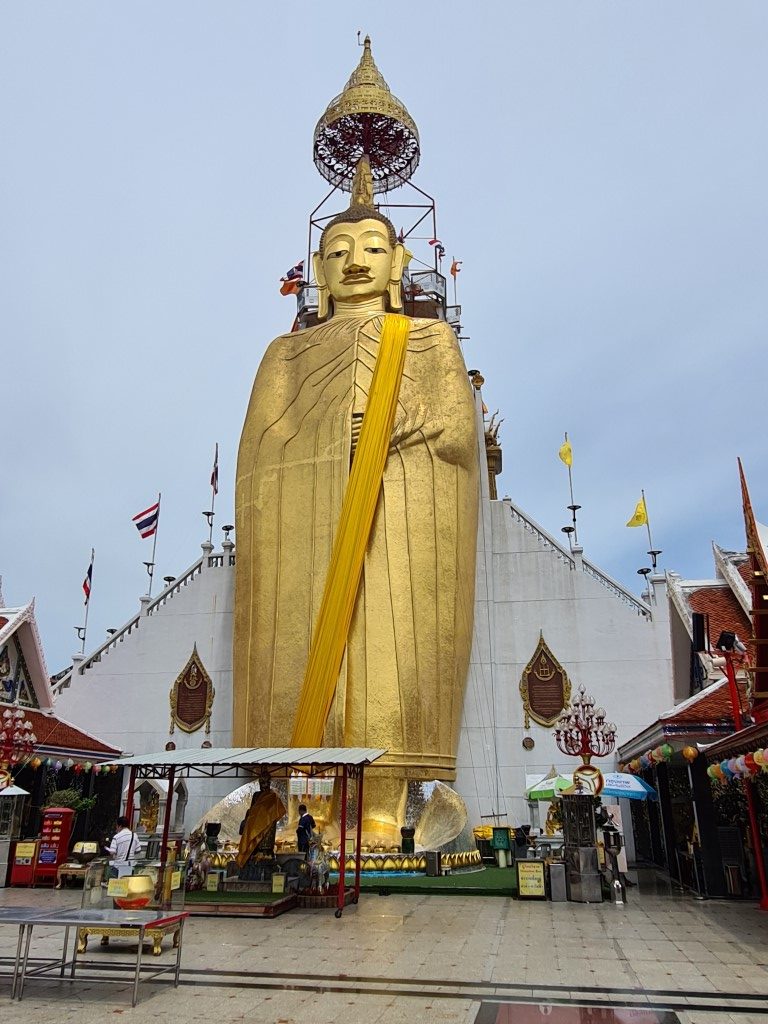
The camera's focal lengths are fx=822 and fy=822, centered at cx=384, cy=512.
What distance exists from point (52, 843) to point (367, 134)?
1689 centimetres

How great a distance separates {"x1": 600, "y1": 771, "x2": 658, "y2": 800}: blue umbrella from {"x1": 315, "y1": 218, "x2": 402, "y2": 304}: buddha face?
9.95 metres

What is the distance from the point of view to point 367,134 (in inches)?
792

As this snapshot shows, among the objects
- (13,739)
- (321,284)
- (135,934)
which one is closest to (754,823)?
(135,934)

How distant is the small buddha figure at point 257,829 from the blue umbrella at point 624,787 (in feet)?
14.0

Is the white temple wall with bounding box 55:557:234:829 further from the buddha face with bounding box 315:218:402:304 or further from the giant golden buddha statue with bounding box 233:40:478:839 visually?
the buddha face with bounding box 315:218:402:304

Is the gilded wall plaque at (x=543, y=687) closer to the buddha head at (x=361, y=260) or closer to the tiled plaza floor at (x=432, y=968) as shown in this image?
the tiled plaza floor at (x=432, y=968)

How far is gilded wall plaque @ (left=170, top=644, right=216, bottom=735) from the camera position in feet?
53.8

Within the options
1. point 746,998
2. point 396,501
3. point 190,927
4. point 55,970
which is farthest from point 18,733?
→ point 746,998

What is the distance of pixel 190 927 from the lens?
7.20m

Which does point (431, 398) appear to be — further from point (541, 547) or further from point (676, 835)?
point (676, 835)

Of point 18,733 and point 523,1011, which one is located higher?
point 18,733

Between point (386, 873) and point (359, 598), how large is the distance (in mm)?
4292

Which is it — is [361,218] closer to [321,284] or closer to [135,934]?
[321,284]

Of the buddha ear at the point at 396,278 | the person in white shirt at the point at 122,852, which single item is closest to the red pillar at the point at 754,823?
the person in white shirt at the point at 122,852
